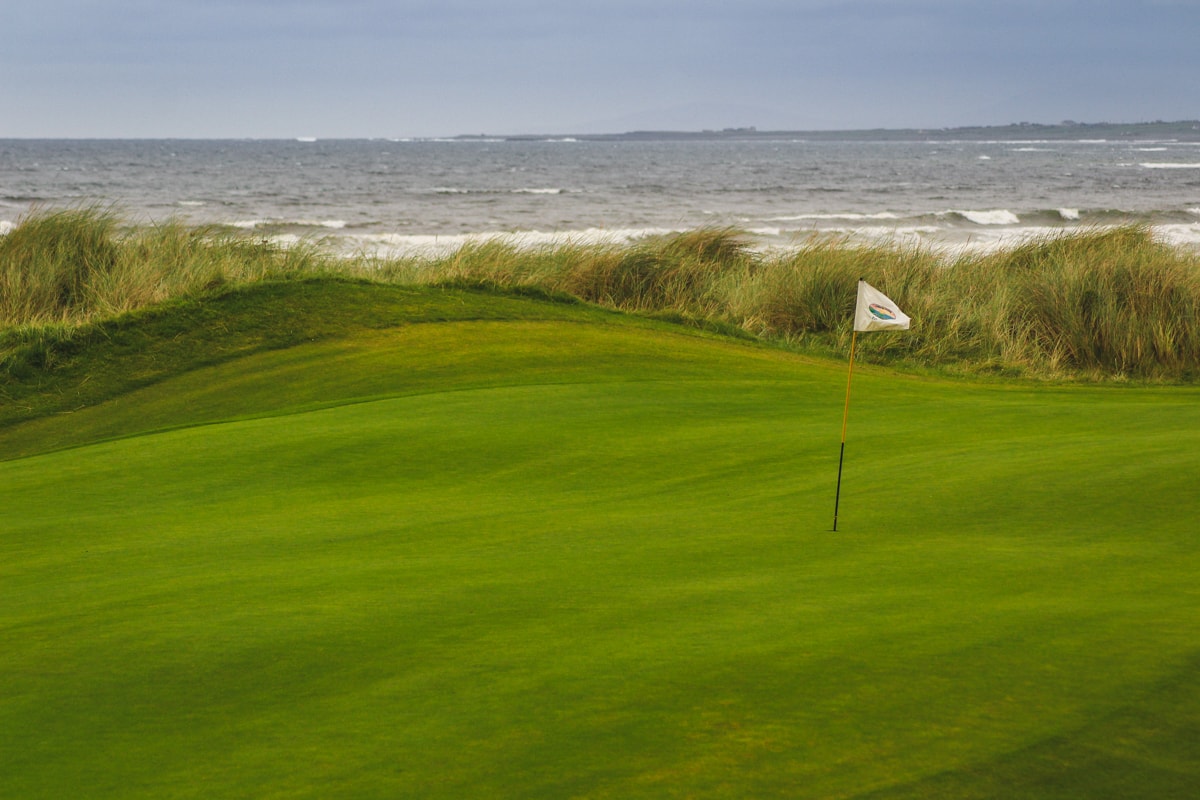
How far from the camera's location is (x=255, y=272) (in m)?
14.2

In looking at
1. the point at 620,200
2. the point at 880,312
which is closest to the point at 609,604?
the point at 880,312

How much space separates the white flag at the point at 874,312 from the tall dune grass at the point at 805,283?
32.0 ft

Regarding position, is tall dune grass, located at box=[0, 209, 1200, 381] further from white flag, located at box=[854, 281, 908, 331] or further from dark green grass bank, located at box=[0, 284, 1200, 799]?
white flag, located at box=[854, 281, 908, 331]

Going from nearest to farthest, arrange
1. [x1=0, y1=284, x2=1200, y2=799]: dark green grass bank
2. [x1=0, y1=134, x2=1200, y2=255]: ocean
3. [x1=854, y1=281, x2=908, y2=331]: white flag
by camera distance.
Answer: [x1=0, y1=284, x2=1200, y2=799]: dark green grass bank
[x1=854, y1=281, x2=908, y2=331]: white flag
[x1=0, y1=134, x2=1200, y2=255]: ocean

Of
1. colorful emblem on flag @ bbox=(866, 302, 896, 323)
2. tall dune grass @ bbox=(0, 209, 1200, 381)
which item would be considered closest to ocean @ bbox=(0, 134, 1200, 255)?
tall dune grass @ bbox=(0, 209, 1200, 381)

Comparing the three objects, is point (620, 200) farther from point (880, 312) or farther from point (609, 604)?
point (609, 604)

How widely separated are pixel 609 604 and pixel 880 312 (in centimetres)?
148

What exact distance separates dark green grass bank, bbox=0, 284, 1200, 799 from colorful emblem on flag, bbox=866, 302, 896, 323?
2.47ft

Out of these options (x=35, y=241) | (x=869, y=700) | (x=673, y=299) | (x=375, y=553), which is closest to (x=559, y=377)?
(x=375, y=553)

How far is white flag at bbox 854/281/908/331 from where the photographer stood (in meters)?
3.89

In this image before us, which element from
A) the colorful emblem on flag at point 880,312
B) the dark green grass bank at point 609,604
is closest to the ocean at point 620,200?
the dark green grass bank at point 609,604

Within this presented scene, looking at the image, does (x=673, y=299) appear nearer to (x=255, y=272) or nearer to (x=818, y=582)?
(x=255, y=272)

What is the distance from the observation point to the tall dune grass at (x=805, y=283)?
13742 millimetres

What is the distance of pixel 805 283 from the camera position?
1554 centimetres
